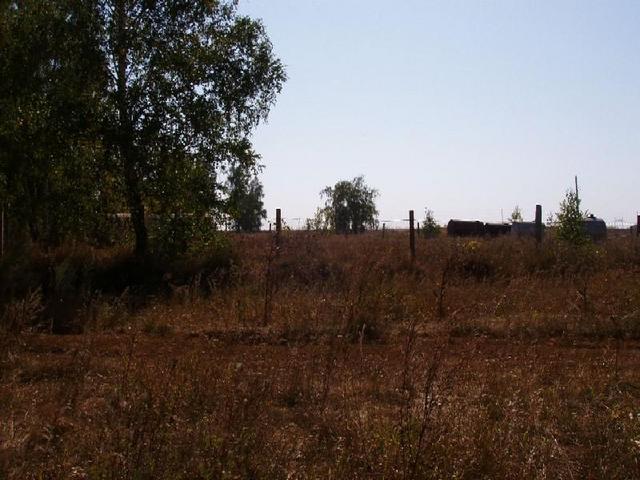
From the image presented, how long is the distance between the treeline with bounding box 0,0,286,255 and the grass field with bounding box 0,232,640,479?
14.5 ft

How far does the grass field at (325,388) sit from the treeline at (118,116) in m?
4.43

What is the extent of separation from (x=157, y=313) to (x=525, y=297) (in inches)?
236

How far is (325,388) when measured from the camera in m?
5.62

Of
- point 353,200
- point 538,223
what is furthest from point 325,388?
Result: point 353,200

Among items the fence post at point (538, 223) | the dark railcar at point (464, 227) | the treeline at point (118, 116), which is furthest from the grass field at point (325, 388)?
the dark railcar at point (464, 227)

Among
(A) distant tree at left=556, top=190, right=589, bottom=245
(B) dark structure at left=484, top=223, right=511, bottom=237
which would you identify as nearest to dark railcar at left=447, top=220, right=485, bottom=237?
(B) dark structure at left=484, top=223, right=511, bottom=237

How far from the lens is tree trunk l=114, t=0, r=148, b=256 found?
604 inches

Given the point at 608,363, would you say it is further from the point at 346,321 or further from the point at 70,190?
the point at 70,190

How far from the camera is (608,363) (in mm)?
6977

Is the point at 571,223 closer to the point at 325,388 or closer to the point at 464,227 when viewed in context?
the point at 325,388

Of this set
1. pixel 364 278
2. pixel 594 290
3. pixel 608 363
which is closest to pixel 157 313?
pixel 364 278

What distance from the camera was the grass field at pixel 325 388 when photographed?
420 cm

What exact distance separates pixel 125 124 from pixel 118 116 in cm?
31

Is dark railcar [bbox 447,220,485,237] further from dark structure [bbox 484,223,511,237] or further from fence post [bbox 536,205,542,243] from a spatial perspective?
fence post [bbox 536,205,542,243]
